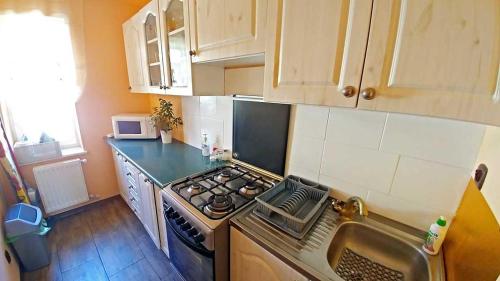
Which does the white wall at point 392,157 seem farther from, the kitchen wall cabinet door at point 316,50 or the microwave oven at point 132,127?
the microwave oven at point 132,127

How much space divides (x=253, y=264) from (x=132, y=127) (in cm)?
202

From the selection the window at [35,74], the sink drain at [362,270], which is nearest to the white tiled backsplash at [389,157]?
the sink drain at [362,270]

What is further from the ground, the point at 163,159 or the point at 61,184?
the point at 163,159

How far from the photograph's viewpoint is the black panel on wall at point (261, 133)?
49.4 inches

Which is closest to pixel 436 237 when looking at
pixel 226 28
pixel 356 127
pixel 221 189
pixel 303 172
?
pixel 356 127

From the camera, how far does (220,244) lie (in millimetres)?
999

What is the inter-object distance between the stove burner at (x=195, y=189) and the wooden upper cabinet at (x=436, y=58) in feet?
3.23

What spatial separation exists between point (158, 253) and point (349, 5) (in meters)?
2.13

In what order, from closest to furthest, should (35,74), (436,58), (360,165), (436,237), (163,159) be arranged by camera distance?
1. (436,58)
2. (436,237)
3. (360,165)
4. (163,159)
5. (35,74)

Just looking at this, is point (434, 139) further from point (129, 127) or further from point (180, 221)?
point (129, 127)

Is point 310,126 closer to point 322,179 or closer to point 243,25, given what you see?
point 322,179

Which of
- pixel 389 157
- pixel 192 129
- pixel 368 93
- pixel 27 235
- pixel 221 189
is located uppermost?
pixel 368 93

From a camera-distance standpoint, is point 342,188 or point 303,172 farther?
point 303,172

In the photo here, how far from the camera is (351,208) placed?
1.02 metres
